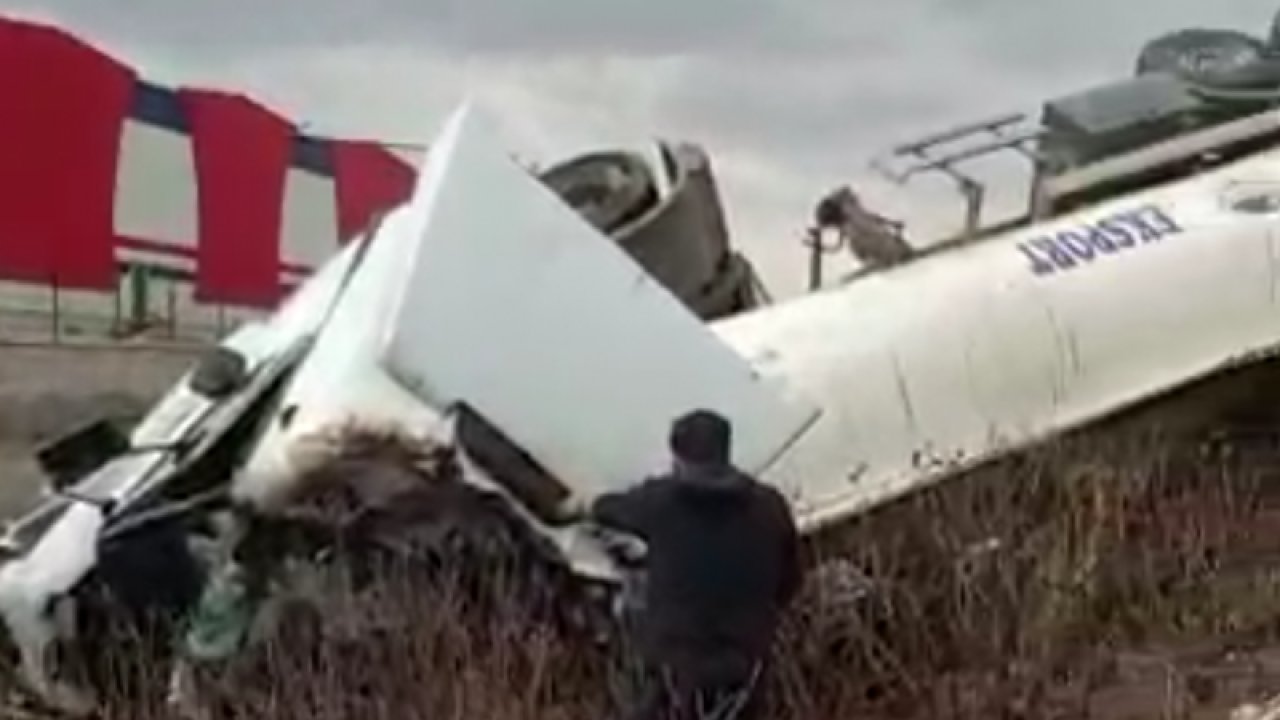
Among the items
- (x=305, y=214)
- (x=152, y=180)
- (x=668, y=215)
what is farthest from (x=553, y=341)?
(x=305, y=214)

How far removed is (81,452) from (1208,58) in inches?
198

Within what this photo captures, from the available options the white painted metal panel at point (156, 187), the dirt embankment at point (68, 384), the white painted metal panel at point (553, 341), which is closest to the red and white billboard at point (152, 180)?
the white painted metal panel at point (156, 187)

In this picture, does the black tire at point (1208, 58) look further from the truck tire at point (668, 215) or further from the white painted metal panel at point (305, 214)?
the white painted metal panel at point (305, 214)

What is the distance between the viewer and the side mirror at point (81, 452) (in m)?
9.04

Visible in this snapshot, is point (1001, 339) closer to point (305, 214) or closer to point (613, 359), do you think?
point (613, 359)

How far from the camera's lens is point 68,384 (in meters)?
18.6

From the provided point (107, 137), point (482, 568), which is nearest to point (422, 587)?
point (482, 568)

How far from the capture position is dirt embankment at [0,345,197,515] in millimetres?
16109

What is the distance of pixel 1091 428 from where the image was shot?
9.20 meters

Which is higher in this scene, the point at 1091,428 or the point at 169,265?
the point at 1091,428

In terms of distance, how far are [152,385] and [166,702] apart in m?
9.20

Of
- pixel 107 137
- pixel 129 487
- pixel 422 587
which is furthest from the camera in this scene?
pixel 107 137

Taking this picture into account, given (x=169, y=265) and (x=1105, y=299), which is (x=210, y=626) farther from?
(x=169, y=265)

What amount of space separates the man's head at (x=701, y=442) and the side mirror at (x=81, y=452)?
8.32ft
